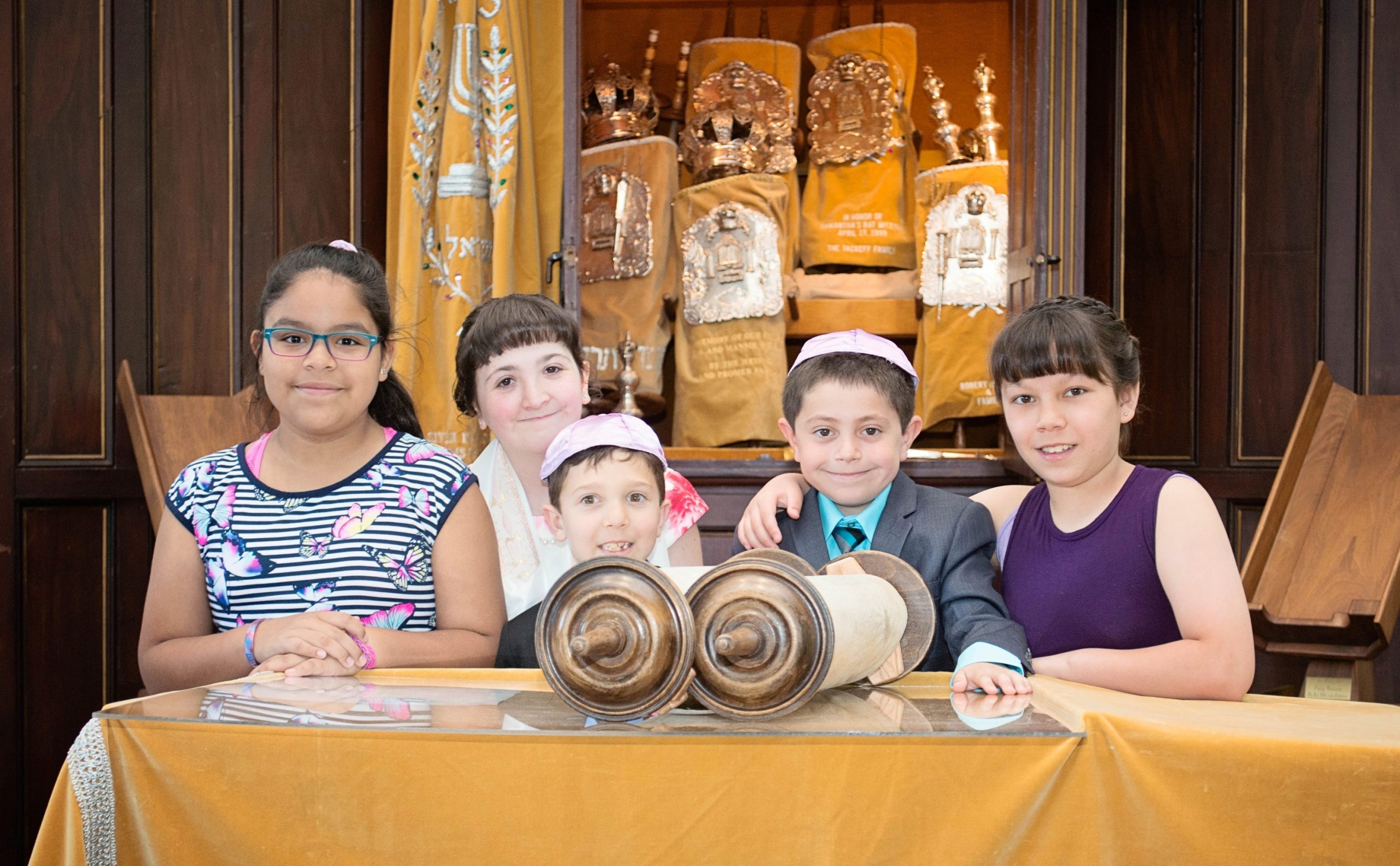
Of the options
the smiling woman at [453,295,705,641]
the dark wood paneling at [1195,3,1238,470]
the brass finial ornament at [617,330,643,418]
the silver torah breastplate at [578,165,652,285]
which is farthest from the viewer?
the silver torah breastplate at [578,165,652,285]

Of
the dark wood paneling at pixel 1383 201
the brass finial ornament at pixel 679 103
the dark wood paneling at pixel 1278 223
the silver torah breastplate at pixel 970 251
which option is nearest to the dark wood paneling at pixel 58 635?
the brass finial ornament at pixel 679 103

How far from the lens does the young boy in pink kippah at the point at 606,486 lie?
149cm

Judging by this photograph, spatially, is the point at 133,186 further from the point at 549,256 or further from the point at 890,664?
the point at 890,664

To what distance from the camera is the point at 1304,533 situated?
2748mm

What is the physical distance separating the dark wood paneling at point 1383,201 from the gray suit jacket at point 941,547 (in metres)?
2.24

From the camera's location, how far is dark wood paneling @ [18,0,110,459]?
3119mm

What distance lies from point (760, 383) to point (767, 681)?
3.41 m

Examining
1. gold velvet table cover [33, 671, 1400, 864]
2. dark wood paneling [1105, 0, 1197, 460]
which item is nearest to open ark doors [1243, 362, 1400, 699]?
dark wood paneling [1105, 0, 1197, 460]

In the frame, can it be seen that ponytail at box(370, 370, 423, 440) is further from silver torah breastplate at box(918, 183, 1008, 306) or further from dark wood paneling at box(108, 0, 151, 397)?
silver torah breastplate at box(918, 183, 1008, 306)

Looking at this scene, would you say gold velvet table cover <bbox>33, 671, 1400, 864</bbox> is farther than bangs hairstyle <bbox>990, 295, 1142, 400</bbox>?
No

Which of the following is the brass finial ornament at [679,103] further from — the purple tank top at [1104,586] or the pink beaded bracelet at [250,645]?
the pink beaded bracelet at [250,645]

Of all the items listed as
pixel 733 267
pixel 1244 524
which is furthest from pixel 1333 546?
pixel 733 267

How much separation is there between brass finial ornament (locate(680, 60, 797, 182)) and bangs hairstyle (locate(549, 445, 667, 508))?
321cm

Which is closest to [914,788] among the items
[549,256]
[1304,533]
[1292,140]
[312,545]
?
[312,545]
